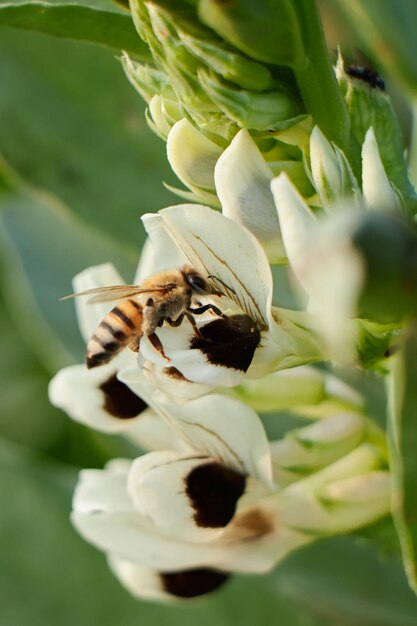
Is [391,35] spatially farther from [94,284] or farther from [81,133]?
[94,284]

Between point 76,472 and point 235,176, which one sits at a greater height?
point 235,176

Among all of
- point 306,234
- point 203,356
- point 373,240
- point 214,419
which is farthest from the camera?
point 214,419

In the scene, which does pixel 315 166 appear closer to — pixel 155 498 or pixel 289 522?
pixel 155 498

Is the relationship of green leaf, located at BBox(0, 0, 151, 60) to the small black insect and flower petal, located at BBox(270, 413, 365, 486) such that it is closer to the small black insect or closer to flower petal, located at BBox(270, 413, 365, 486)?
the small black insect

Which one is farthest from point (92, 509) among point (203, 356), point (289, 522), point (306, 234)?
point (306, 234)

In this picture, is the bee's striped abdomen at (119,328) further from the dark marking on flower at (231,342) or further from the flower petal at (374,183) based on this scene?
the flower petal at (374,183)

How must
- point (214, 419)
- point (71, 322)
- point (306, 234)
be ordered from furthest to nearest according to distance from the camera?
point (71, 322) → point (214, 419) → point (306, 234)

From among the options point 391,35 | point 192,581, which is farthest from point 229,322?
point 391,35
